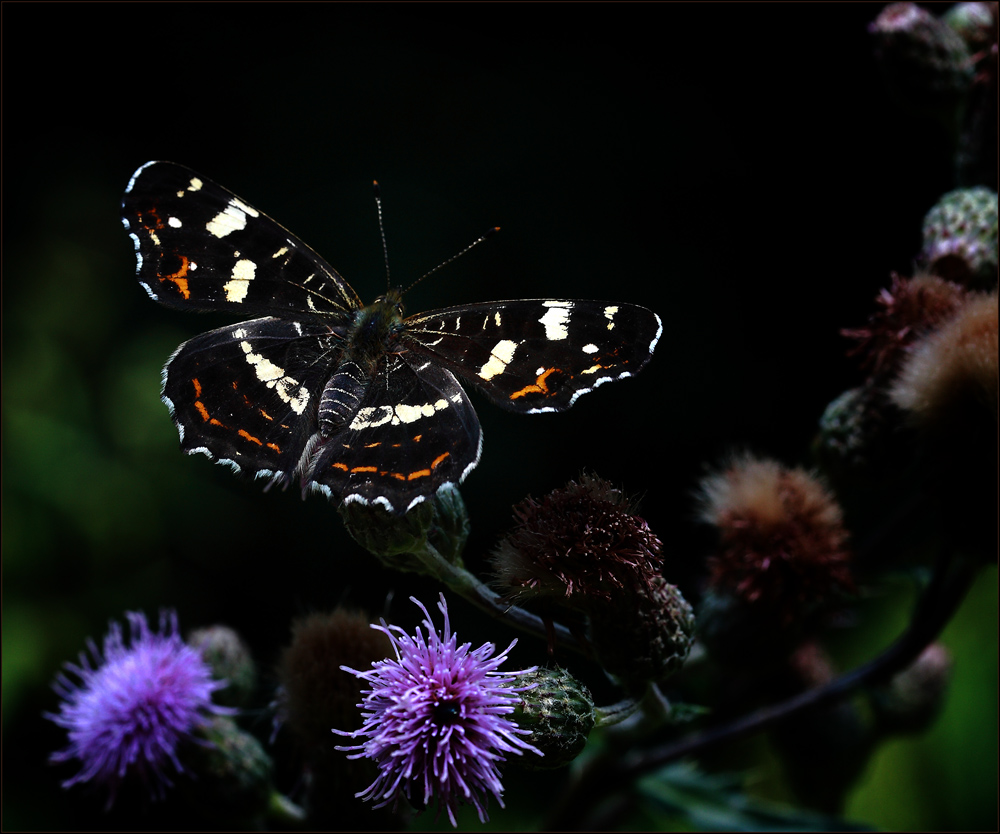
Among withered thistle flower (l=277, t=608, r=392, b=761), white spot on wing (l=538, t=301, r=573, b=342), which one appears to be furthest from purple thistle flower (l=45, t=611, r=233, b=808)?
white spot on wing (l=538, t=301, r=573, b=342)

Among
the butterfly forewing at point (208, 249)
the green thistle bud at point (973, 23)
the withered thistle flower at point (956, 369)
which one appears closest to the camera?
the withered thistle flower at point (956, 369)

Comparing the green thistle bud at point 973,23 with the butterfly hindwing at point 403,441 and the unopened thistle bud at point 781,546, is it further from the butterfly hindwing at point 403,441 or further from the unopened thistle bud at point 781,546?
the butterfly hindwing at point 403,441

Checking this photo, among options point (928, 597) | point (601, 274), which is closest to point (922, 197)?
point (601, 274)

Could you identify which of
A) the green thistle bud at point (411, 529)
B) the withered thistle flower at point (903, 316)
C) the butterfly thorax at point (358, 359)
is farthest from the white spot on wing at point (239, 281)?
the withered thistle flower at point (903, 316)

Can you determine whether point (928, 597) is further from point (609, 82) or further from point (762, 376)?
point (609, 82)

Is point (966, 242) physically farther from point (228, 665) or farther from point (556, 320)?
point (228, 665)

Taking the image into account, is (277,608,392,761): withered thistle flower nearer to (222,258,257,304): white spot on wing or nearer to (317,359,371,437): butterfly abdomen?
(317,359,371,437): butterfly abdomen
